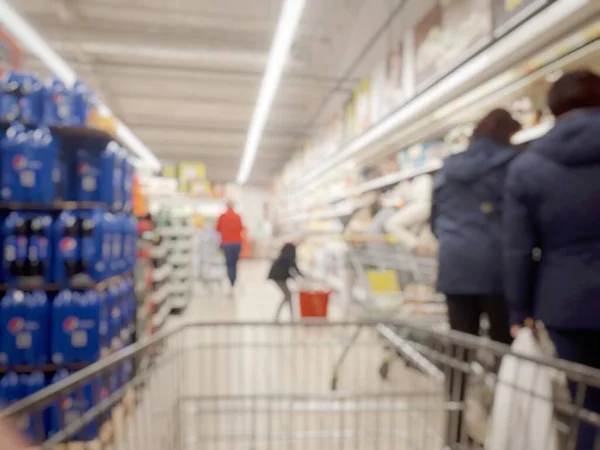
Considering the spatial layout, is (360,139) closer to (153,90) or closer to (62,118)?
(62,118)

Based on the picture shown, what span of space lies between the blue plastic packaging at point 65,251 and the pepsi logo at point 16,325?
0.93 feet

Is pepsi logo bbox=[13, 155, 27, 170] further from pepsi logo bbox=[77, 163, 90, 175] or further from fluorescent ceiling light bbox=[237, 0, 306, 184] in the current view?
fluorescent ceiling light bbox=[237, 0, 306, 184]

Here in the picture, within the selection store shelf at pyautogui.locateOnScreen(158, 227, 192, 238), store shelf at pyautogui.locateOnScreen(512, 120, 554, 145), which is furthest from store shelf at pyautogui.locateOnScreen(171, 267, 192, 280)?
store shelf at pyautogui.locateOnScreen(512, 120, 554, 145)

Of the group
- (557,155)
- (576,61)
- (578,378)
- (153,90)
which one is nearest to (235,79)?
(153,90)

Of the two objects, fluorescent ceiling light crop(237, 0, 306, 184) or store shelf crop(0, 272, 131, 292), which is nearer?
store shelf crop(0, 272, 131, 292)

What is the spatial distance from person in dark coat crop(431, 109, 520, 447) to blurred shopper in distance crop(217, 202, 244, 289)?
5.91 metres

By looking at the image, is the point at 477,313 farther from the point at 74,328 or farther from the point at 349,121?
the point at 349,121

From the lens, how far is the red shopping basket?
3.37 metres

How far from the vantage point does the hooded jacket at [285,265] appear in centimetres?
496

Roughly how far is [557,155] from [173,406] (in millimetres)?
1644

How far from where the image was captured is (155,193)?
701cm

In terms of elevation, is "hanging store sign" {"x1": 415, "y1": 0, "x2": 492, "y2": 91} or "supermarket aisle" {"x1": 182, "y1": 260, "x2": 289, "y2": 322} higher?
"hanging store sign" {"x1": 415, "y1": 0, "x2": 492, "y2": 91}

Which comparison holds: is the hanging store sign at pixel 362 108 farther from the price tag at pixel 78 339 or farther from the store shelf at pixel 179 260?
the price tag at pixel 78 339

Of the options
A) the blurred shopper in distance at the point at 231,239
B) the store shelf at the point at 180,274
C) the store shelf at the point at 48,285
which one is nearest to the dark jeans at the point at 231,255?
the blurred shopper in distance at the point at 231,239
